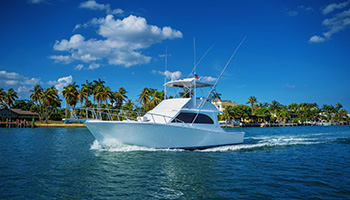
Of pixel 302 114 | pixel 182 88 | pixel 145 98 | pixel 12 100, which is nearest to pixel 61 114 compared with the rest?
pixel 12 100

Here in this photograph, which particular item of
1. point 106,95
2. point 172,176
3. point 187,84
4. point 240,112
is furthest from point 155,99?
point 172,176

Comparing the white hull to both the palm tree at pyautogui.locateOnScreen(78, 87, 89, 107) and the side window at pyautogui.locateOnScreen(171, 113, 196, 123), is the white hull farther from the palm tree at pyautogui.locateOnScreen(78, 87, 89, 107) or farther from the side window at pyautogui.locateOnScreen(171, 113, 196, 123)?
the palm tree at pyautogui.locateOnScreen(78, 87, 89, 107)

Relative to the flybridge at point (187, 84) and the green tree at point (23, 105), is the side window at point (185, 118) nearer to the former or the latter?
the flybridge at point (187, 84)

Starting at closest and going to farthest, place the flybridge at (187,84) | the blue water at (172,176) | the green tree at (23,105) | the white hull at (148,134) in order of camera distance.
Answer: the blue water at (172,176), the white hull at (148,134), the flybridge at (187,84), the green tree at (23,105)

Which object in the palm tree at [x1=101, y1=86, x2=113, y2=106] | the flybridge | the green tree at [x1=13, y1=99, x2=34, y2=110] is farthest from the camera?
the green tree at [x1=13, y1=99, x2=34, y2=110]

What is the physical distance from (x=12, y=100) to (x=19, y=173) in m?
59.2

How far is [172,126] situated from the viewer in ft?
41.3

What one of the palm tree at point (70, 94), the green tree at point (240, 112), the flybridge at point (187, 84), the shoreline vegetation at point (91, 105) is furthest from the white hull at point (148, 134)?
the green tree at point (240, 112)

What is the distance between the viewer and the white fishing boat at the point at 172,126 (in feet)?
40.2

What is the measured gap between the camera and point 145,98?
58406mm

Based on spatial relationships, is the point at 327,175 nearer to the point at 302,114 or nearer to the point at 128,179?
the point at 128,179

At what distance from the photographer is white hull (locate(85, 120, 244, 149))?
12125mm

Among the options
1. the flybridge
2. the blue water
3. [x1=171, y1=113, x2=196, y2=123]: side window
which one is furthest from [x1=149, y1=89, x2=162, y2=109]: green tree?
the blue water

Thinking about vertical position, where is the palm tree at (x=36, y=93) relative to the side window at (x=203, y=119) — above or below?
above
